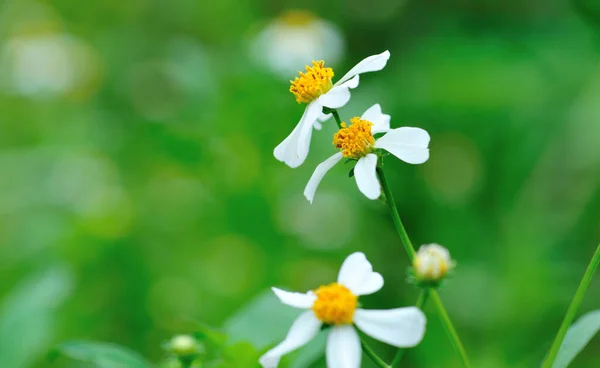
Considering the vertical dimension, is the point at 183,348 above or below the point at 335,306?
above

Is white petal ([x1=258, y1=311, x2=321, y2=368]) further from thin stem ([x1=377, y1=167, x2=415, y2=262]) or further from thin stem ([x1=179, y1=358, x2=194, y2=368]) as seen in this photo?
thin stem ([x1=179, y1=358, x2=194, y2=368])

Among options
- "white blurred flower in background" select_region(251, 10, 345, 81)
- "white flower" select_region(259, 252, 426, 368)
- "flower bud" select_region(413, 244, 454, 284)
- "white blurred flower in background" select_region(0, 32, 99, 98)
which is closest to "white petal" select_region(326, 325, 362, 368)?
"white flower" select_region(259, 252, 426, 368)

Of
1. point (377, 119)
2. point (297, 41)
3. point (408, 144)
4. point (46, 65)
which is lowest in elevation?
point (408, 144)

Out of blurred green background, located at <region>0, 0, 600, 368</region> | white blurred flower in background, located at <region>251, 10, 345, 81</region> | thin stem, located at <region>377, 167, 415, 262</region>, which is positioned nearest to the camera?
thin stem, located at <region>377, 167, 415, 262</region>

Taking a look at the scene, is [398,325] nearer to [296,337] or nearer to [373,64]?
[296,337]

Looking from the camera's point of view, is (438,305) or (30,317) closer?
(438,305)

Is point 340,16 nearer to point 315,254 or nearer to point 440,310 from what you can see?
point 315,254

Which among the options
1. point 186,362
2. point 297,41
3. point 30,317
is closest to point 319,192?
point 297,41
